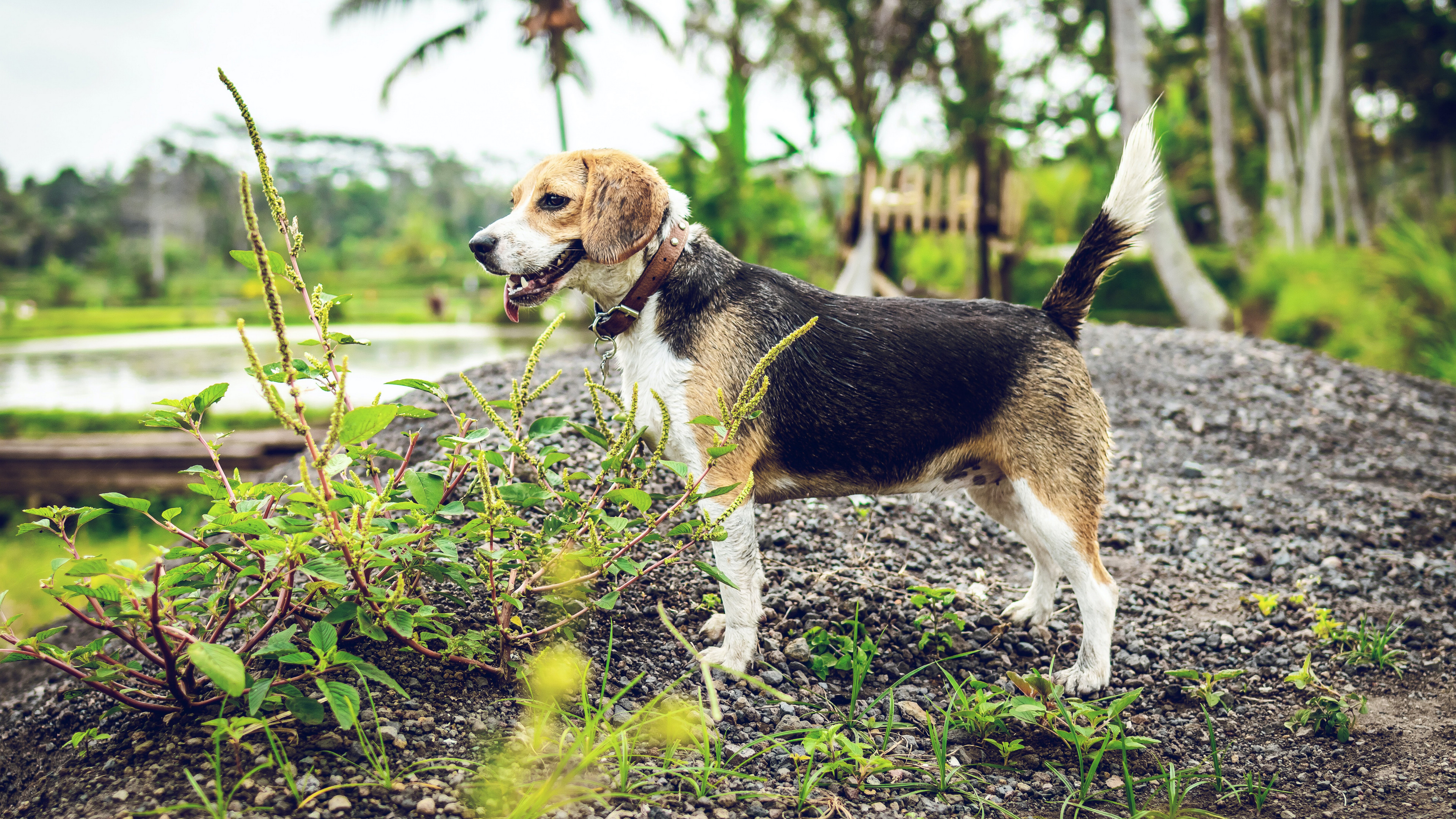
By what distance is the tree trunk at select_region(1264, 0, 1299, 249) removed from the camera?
15.6 metres

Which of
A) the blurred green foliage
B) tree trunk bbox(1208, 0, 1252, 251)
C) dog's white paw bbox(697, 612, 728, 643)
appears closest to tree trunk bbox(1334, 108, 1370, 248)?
tree trunk bbox(1208, 0, 1252, 251)

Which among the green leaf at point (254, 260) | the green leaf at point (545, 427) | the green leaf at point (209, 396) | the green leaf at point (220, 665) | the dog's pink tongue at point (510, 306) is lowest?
the green leaf at point (220, 665)

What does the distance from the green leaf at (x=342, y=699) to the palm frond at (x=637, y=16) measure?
18.7 meters

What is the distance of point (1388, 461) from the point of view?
6152 mm

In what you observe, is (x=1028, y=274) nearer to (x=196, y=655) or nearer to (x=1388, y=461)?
(x=1388, y=461)

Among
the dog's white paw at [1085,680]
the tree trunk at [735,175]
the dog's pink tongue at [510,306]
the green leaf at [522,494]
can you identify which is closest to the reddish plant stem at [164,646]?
the green leaf at [522,494]

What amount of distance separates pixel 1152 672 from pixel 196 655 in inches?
138

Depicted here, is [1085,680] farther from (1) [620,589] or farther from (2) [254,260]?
(2) [254,260]

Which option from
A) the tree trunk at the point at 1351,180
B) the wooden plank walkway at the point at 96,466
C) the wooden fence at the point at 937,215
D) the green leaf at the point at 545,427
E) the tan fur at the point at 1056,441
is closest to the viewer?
the green leaf at the point at 545,427

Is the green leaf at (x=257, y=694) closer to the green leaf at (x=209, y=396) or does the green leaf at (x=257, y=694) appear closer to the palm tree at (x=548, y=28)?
the green leaf at (x=209, y=396)

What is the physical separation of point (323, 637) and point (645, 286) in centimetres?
160

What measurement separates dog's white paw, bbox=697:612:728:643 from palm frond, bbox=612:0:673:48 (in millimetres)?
17708

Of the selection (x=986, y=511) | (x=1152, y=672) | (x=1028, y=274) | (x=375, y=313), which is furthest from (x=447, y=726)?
(x=375, y=313)

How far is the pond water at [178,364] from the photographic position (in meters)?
9.32
